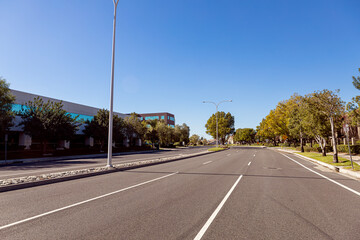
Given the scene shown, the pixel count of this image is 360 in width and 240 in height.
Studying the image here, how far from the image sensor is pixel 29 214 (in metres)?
→ 4.77

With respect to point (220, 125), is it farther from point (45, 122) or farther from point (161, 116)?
point (45, 122)

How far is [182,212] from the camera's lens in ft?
15.8

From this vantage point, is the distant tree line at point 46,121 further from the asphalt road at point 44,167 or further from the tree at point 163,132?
the tree at point 163,132

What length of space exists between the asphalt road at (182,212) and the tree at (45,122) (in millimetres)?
21415

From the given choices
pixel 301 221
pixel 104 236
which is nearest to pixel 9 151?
pixel 104 236

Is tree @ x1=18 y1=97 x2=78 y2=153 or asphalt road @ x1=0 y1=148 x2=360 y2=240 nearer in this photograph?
asphalt road @ x1=0 y1=148 x2=360 y2=240

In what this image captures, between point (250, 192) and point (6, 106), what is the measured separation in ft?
89.8

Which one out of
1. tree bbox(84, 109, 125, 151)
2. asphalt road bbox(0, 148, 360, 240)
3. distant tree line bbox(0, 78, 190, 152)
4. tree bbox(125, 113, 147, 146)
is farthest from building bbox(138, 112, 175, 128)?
asphalt road bbox(0, 148, 360, 240)


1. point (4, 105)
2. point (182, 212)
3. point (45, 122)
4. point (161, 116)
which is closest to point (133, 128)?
point (45, 122)

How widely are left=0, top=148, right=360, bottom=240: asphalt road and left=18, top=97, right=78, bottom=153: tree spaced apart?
21.4 metres

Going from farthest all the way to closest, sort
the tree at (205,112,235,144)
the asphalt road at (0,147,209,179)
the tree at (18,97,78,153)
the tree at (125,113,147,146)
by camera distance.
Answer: the tree at (205,112,235,144) < the tree at (125,113,147,146) < the tree at (18,97,78,153) < the asphalt road at (0,147,209,179)

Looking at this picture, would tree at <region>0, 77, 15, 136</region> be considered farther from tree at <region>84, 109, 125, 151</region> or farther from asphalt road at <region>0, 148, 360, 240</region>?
asphalt road at <region>0, 148, 360, 240</region>

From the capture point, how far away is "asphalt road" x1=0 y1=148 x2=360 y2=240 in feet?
12.2

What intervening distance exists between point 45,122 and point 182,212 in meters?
26.7
